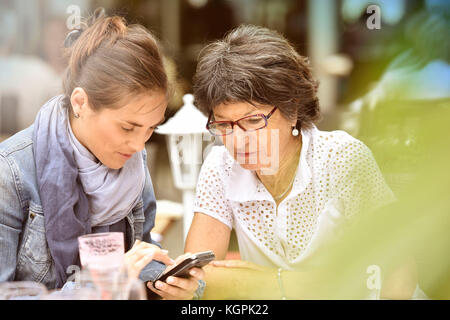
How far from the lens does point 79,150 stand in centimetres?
147

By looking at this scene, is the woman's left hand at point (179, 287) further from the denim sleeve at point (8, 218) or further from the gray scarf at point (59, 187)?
the denim sleeve at point (8, 218)

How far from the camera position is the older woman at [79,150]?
138cm

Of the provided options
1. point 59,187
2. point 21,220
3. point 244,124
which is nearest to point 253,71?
point 244,124

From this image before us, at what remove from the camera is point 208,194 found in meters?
1.81

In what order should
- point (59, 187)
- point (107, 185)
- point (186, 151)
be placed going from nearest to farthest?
point (59, 187) < point (107, 185) < point (186, 151)

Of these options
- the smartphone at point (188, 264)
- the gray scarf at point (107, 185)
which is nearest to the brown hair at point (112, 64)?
the gray scarf at point (107, 185)

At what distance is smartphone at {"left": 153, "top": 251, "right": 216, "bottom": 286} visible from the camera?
1320mm

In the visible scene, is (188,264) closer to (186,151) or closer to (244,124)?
(244,124)

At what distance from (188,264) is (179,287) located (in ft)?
0.35

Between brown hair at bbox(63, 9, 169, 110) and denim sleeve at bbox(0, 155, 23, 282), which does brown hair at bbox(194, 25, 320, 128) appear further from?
denim sleeve at bbox(0, 155, 23, 282)

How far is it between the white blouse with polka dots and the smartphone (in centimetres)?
43

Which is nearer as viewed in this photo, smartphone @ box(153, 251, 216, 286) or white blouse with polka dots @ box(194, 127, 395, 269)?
smartphone @ box(153, 251, 216, 286)

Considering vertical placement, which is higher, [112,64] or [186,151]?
[112,64]

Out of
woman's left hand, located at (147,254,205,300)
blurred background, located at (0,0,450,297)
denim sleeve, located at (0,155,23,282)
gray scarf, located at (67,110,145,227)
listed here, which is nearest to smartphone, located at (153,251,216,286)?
woman's left hand, located at (147,254,205,300)
